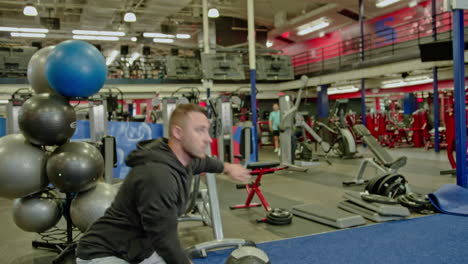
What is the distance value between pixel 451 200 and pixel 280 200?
6.81 ft

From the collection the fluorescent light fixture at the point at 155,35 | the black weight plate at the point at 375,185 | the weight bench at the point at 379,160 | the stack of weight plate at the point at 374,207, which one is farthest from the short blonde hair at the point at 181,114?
the fluorescent light fixture at the point at 155,35

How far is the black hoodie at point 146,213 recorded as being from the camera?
1363mm

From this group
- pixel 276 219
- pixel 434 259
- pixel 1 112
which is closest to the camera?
pixel 434 259

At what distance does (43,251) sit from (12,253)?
0.26 metres

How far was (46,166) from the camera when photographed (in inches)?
119

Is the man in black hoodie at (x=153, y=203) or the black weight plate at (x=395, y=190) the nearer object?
the man in black hoodie at (x=153, y=203)

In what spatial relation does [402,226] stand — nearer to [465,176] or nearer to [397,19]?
[465,176]

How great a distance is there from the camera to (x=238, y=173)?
1.91m

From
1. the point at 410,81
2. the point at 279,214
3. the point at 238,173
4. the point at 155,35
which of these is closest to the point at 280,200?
the point at 279,214

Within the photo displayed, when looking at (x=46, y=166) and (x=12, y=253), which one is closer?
(x=46, y=166)

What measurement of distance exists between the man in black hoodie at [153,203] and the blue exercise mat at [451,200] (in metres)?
3.68

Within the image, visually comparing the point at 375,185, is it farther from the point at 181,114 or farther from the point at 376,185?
the point at 181,114

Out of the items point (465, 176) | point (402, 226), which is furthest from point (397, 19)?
point (402, 226)

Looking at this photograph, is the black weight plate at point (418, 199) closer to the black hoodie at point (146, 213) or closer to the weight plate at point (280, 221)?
the weight plate at point (280, 221)
